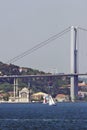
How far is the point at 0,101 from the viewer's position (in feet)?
588

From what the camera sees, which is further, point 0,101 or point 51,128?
point 0,101

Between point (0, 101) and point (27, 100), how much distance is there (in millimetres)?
8901

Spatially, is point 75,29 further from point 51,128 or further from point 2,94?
point 51,128

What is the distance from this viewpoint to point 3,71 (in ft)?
621

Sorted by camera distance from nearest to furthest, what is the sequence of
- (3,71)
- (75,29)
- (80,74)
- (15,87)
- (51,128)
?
(51,128) → (80,74) → (75,29) → (15,87) → (3,71)

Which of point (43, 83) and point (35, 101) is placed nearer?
point (35, 101)

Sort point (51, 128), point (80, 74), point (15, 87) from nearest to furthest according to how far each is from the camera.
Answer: point (51, 128), point (80, 74), point (15, 87)

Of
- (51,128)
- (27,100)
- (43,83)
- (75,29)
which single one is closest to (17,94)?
(27,100)

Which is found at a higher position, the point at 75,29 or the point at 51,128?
the point at 75,29

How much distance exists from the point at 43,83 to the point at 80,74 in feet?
241

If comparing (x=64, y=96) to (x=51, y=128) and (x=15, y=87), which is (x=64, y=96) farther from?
(x=51, y=128)

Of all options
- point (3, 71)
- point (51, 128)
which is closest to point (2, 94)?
point (3, 71)

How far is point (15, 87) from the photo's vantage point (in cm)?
17688

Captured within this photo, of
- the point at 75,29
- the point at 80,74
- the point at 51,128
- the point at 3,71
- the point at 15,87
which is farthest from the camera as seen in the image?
the point at 3,71
